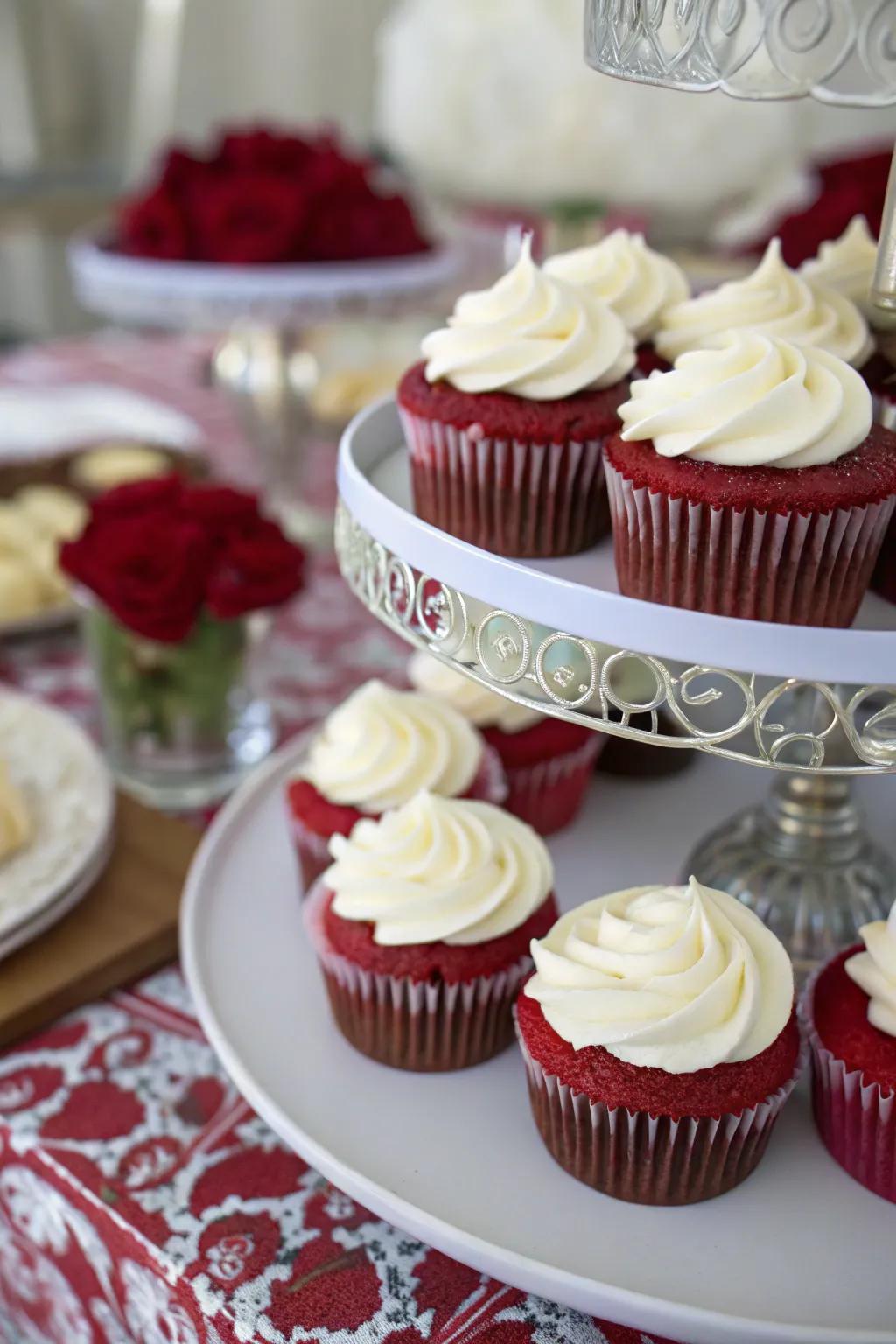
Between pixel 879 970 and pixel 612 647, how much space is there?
0.30m

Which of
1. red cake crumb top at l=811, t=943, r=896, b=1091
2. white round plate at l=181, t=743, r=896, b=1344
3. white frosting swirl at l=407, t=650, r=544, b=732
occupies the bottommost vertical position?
white round plate at l=181, t=743, r=896, b=1344

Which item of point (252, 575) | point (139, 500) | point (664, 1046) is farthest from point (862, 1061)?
point (139, 500)

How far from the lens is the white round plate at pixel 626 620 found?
0.60 metres

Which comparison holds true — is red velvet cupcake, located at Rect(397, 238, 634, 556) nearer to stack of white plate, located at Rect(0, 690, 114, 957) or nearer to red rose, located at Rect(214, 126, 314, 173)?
stack of white plate, located at Rect(0, 690, 114, 957)

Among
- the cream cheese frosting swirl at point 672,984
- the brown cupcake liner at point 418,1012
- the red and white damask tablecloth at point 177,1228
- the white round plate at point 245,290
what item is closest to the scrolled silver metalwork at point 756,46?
the cream cheese frosting swirl at point 672,984

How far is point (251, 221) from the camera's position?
1573mm

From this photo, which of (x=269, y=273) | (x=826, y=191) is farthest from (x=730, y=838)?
(x=269, y=273)

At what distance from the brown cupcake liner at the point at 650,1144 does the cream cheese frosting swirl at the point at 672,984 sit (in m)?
0.04

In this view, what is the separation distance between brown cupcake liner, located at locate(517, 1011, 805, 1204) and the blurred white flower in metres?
1.27

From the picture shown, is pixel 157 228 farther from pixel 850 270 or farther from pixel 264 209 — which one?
pixel 850 270

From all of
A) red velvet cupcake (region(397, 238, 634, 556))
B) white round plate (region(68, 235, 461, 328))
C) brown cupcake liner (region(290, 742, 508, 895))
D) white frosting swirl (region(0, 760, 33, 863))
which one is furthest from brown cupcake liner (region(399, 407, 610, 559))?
white round plate (region(68, 235, 461, 328))

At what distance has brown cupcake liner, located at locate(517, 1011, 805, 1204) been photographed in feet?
2.38

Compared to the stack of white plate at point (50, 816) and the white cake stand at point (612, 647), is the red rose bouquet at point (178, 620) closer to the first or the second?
the stack of white plate at point (50, 816)

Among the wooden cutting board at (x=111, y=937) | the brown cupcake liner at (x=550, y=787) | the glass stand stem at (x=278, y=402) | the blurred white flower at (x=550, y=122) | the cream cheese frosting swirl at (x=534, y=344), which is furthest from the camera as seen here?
the glass stand stem at (x=278, y=402)
